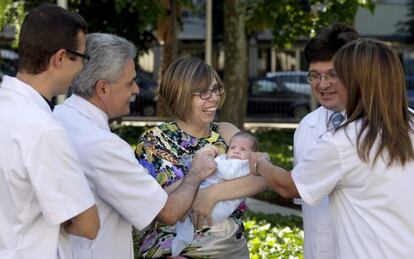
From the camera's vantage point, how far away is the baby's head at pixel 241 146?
12.4 feet

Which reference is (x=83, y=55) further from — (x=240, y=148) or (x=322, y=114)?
(x=322, y=114)

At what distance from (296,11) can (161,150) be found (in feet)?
33.5

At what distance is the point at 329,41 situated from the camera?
12.7ft

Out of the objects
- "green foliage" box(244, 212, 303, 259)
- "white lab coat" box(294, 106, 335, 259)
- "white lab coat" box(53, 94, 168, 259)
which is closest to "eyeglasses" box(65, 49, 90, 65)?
"white lab coat" box(53, 94, 168, 259)

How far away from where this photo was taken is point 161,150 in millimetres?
3783

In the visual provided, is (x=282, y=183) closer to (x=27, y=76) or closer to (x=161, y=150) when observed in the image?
(x=161, y=150)

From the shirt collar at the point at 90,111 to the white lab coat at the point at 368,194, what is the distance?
877 mm

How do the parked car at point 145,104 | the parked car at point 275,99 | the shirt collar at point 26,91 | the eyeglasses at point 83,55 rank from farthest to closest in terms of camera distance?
the parked car at point 275,99 → the parked car at point 145,104 → the eyeglasses at point 83,55 → the shirt collar at point 26,91

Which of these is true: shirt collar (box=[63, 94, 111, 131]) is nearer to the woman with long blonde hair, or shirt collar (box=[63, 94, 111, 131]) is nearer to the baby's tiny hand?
the baby's tiny hand

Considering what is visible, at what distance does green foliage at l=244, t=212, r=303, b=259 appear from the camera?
7.03 meters

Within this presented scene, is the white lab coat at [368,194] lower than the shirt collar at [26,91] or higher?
lower

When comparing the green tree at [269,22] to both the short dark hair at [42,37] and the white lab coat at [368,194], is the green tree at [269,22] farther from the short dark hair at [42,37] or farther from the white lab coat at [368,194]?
the short dark hair at [42,37]

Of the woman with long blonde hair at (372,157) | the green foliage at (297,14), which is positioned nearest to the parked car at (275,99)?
the green foliage at (297,14)

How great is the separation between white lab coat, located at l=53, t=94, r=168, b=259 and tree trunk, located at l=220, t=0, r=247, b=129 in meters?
9.80
